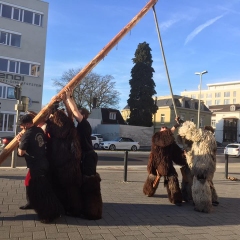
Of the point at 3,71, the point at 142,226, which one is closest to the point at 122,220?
the point at 142,226

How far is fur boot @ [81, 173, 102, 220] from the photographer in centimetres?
518

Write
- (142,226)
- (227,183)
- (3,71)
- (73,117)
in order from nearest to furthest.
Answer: (142,226) < (73,117) < (227,183) < (3,71)

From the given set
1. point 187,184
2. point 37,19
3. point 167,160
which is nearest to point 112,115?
point 37,19

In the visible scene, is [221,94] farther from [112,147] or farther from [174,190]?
[174,190]

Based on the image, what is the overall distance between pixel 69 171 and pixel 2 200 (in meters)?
2.10

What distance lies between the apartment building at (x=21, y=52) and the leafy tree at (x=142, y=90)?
16.1 m

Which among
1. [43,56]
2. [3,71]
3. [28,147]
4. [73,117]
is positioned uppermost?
[43,56]

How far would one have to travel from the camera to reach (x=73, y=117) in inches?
213

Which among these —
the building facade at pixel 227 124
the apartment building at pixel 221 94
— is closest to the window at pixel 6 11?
the building facade at pixel 227 124

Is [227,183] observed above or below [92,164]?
below

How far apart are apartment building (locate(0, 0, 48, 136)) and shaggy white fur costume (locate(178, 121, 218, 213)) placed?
1204 inches

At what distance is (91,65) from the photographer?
219 inches

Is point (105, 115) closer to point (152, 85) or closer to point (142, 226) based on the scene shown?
point (152, 85)

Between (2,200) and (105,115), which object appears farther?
(105,115)
